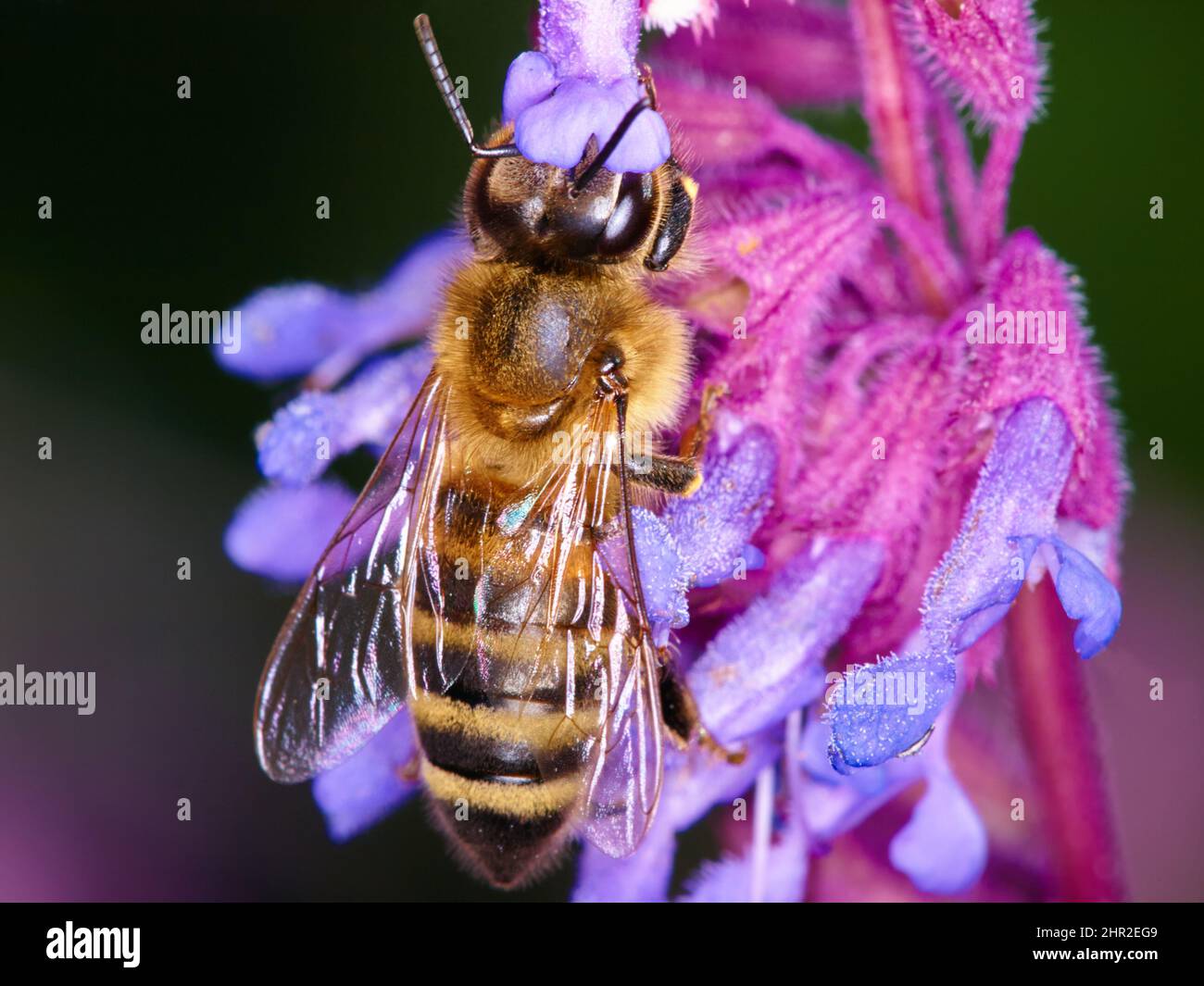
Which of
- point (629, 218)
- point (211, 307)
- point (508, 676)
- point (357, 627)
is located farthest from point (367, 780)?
point (211, 307)

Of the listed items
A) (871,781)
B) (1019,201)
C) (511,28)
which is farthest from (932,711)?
(1019,201)

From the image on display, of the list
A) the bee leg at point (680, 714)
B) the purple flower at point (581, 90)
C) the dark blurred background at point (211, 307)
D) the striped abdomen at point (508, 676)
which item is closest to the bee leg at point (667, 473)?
the striped abdomen at point (508, 676)

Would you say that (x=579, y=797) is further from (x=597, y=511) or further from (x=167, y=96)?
(x=167, y=96)

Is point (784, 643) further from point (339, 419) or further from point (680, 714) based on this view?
point (339, 419)

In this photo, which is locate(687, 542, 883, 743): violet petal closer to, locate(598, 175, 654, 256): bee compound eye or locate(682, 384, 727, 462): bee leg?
locate(682, 384, 727, 462): bee leg

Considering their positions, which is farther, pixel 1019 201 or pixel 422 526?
pixel 1019 201

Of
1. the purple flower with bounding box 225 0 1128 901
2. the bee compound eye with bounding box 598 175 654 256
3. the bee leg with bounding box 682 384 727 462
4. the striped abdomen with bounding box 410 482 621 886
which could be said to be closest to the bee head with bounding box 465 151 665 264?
the bee compound eye with bounding box 598 175 654 256
